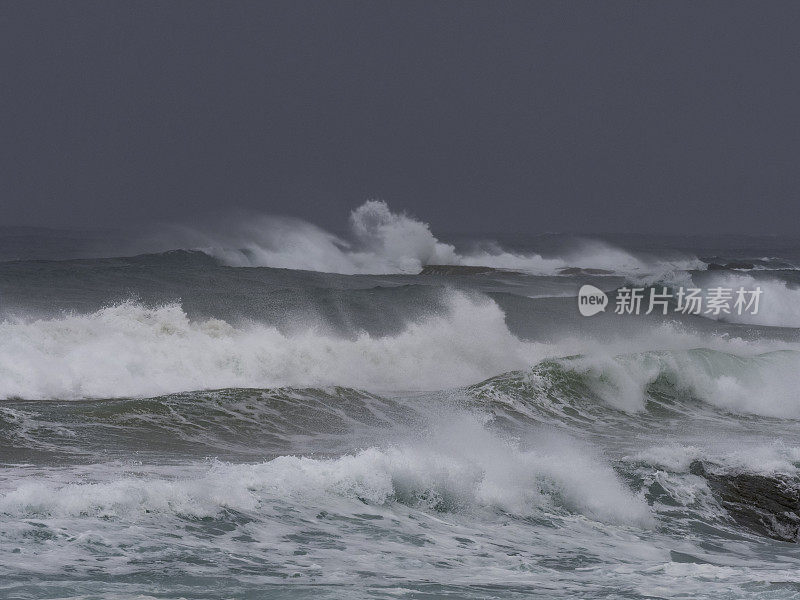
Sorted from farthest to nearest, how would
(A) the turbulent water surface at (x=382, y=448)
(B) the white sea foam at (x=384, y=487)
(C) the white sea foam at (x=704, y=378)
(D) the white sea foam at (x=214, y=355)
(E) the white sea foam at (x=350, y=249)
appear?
(E) the white sea foam at (x=350, y=249) → (C) the white sea foam at (x=704, y=378) → (D) the white sea foam at (x=214, y=355) → (B) the white sea foam at (x=384, y=487) → (A) the turbulent water surface at (x=382, y=448)

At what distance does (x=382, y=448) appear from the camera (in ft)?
37.2

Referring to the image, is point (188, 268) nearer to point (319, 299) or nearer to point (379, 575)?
point (319, 299)

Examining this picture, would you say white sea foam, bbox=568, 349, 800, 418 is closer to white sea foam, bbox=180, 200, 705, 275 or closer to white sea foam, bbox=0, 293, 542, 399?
white sea foam, bbox=0, 293, 542, 399

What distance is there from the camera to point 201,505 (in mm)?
8172

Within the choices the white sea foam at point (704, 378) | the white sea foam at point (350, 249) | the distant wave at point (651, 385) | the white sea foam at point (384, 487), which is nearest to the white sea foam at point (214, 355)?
the distant wave at point (651, 385)

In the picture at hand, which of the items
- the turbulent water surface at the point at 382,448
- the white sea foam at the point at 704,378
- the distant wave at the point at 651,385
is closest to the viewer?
the turbulent water surface at the point at 382,448

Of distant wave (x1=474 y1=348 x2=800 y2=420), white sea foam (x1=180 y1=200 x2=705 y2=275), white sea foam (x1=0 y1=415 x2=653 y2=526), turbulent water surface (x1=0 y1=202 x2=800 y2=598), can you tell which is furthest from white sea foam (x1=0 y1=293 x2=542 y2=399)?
white sea foam (x1=180 y1=200 x2=705 y2=275)

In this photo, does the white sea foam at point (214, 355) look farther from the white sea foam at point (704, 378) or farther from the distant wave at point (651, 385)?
the white sea foam at point (704, 378)

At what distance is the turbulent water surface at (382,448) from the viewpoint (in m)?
7.14

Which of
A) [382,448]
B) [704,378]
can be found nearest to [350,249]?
[704,378]

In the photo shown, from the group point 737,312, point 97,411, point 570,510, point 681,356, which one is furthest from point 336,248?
point 570,510

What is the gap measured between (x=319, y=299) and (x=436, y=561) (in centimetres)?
1744

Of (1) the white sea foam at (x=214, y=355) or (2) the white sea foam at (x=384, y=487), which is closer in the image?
(2) the white sea foam at (x=384, y=487)

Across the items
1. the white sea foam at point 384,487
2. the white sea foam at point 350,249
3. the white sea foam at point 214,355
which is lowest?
the white sea foam at point 384,487
